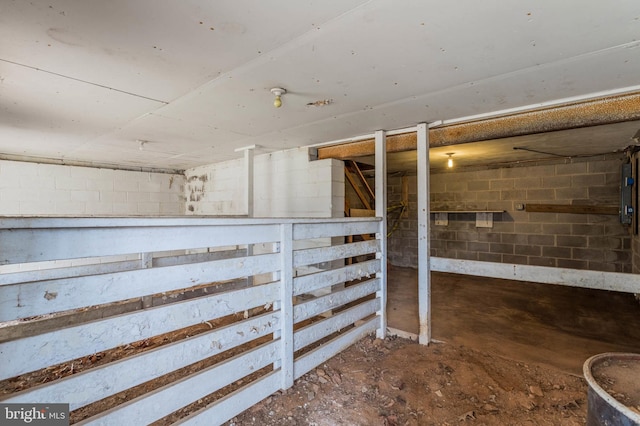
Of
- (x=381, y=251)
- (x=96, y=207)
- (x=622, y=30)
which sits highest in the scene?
(x=622, y=30)

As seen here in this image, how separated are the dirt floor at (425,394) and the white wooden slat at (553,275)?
698 millimetres

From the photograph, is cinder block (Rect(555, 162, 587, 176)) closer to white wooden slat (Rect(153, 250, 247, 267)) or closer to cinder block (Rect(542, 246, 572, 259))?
cinder block (Rect(542, 246, 572, 259))

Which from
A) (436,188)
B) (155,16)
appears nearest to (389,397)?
(155,16)

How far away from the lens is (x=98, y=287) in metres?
1.19

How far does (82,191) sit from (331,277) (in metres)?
4.74

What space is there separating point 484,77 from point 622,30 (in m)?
0.59

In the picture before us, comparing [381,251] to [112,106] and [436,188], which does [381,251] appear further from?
[436,188]

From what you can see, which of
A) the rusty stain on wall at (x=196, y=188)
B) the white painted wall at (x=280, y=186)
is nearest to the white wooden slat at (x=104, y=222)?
the white painted wall at (x=280, y=186)

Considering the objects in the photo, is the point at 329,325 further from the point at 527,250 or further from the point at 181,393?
the point at 527,250

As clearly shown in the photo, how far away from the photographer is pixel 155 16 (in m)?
1.22

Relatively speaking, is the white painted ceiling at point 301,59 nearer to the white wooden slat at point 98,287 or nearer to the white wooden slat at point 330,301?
the white wooden slat at point 98,287

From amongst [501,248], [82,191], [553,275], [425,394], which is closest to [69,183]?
[82,191]

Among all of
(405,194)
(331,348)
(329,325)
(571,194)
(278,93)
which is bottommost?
(331,348)

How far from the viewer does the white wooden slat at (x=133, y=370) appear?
3.62 ft
